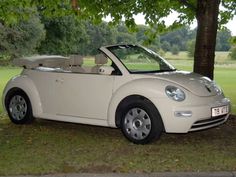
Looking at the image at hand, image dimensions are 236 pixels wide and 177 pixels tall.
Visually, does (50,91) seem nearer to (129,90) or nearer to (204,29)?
(129,90)

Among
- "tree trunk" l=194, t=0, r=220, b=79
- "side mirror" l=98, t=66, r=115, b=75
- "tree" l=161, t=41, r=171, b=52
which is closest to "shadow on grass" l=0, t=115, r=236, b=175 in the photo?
"side mirror" l=98, t=66, r=115, b=75

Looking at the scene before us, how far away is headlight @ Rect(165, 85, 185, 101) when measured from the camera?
726cm

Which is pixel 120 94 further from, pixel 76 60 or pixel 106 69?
pixel 76 60

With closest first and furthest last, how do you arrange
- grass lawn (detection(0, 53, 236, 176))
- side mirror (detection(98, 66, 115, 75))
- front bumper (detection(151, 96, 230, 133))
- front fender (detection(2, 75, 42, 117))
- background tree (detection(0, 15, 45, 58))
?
1. grass lawn (detection(0, 53, 236, 176))
2. front bumper (detection(151, 96, 230, 133))
3. side mirror (detection(98, 66, 115, 75))
4. front fender (detection(2, 75, 42, 117))
5. background tree (detection(0, 15, 45, 58))

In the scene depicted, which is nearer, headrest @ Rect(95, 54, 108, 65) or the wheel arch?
the wheel arch

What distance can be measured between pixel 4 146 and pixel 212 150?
9.84 ft

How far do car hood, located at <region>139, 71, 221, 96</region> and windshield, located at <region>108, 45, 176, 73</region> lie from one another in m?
0.31

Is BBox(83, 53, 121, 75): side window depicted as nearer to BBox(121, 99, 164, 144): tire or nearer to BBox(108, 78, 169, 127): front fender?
BBox(108, 78, 169, 127): front fender

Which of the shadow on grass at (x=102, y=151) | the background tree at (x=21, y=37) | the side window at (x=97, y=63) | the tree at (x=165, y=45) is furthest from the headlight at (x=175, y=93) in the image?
the background tree at (x=21, y=37)

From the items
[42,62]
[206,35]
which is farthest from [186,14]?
[42,62]

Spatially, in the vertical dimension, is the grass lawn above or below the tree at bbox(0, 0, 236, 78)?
below

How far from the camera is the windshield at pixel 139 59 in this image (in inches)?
313

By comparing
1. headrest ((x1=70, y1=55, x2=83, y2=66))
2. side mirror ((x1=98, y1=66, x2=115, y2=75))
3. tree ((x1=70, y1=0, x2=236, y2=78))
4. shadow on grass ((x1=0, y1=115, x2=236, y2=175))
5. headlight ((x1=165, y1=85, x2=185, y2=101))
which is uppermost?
tree ((x1=70, y1=0, x2=236, y2=78))

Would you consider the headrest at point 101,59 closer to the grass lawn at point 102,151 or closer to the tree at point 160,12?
the grass lawn at point 102,151
